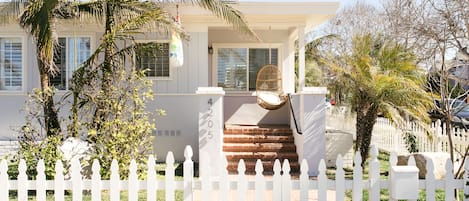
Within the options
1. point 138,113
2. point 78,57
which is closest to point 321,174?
point 138,113

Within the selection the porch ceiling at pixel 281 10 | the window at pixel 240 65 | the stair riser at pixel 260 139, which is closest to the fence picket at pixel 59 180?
the stair riser at pixel 260 139

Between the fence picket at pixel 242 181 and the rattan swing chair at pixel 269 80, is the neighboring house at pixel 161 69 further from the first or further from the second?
the fence picket at pixel 242 181

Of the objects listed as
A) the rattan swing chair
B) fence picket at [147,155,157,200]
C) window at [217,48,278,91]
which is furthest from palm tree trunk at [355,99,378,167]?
fence picket at [147,155,157,200]

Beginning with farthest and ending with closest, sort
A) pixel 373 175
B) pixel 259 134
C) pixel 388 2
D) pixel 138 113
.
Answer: pixel 388 2 < pixel 259 134 < pixel 138 113 < pixel 373 175

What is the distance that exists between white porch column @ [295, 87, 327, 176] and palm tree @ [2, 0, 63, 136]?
499cm

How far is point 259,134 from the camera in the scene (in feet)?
35.4

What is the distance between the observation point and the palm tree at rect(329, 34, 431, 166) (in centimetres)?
903

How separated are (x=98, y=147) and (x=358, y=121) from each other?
5.55m

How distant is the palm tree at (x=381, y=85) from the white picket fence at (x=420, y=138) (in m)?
0.87

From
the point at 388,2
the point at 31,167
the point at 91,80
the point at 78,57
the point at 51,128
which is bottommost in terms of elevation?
the point at 31,167

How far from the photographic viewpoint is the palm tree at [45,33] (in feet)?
23.1

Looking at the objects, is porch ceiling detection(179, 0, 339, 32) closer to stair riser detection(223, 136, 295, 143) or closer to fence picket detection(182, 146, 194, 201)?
stair riser detection(223, 136, 295, 143)

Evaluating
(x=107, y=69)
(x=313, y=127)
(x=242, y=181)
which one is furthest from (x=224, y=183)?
(x=313, y=127)

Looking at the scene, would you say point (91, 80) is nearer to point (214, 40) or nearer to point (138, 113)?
point (138, 113)
